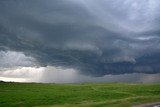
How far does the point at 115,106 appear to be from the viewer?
5959 cm

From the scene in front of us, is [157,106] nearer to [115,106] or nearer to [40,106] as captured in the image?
[115,106]

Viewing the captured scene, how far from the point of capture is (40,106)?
211 feet

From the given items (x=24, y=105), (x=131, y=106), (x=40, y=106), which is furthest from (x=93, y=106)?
(x=24, y=105)

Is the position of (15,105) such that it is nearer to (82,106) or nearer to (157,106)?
(82,106)

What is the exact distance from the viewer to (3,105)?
6988 centimetres

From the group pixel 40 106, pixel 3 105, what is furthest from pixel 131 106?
pixel 3 105

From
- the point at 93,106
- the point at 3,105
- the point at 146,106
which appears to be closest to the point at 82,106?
the point at 93,106

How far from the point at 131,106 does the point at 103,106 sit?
20.4 feet

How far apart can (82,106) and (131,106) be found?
394 inches

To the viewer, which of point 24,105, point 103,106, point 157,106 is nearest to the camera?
point 157,106

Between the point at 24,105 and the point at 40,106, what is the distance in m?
7.01

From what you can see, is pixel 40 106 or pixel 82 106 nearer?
pixel 82 106

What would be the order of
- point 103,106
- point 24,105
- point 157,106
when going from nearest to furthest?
1. point 157,106
2. point 103,106
3. point 24,105

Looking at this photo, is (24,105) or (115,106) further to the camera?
(24,105)
